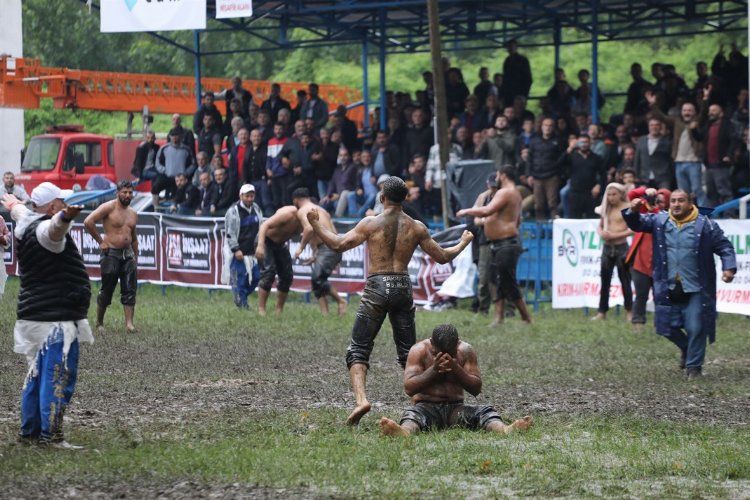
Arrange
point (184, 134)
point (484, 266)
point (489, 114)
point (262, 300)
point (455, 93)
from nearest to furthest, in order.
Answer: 1. point (484, 266)
2. point (262, 300)
3. point (489, 114)
4. point (455, 93)
5. point (184, 134)

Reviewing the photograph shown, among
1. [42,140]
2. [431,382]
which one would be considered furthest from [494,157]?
[431,382]

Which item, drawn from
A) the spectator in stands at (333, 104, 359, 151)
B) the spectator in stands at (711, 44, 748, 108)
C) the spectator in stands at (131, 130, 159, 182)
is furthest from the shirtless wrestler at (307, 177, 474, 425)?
the spectator in stands at (131, 130, 159, 182)

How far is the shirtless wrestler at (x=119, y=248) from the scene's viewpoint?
17.0m

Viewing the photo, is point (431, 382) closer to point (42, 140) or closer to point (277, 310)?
point (277, 310)

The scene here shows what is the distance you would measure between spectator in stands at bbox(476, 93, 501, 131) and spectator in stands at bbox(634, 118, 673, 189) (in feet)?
13.5

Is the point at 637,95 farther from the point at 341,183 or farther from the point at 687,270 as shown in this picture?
the point at 687,270

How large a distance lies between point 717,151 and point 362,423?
11.9 m

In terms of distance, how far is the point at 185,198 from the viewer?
26578 millimetres

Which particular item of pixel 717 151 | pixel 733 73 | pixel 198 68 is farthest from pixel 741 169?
pixel 198 68

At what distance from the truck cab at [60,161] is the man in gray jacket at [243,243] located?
921 cm

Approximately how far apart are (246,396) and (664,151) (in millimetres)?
11066

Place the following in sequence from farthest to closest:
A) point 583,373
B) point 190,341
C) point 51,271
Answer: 1. point 190,341
2. point 583,373
3. point 51,271

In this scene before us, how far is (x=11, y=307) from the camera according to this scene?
66.1ft

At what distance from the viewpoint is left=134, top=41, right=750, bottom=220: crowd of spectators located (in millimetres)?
20859
